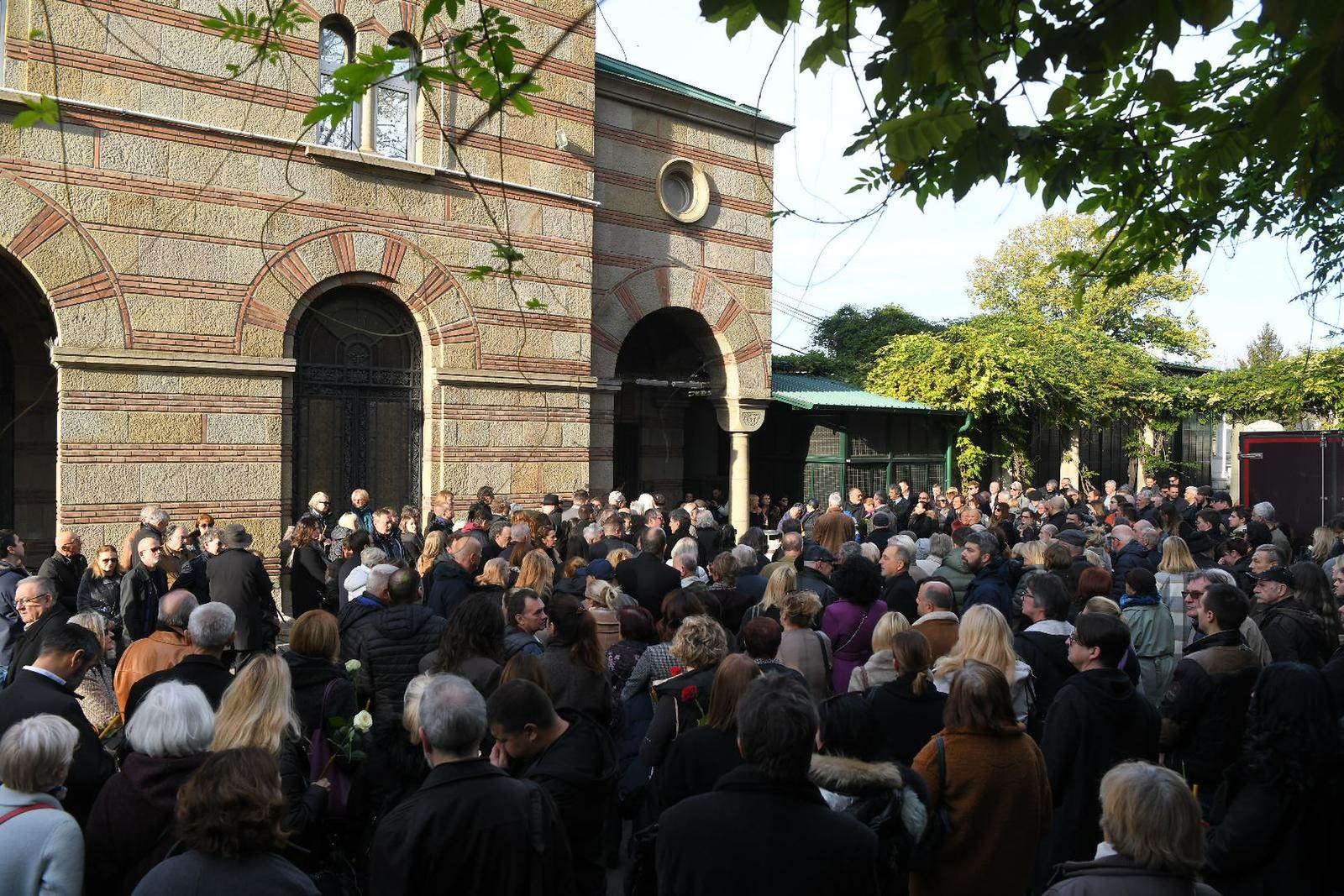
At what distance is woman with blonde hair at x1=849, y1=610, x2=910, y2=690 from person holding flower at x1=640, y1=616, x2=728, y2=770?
31.5 inches

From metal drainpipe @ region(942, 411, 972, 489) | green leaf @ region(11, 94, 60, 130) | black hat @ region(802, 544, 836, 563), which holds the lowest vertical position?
black hat @ region(802, 544, 836, 563)

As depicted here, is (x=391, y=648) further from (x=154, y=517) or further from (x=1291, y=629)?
(x=1291, y=629)

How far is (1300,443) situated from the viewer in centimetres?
1873

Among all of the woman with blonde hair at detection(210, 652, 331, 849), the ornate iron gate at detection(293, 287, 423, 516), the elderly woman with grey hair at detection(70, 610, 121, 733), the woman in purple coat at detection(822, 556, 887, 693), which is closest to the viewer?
the woman with blonde hair at detection(210, 652, 331, 849)

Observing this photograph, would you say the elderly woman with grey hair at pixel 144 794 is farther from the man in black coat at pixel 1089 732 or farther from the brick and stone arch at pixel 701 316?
the brick and stone arch at pixel 701 316

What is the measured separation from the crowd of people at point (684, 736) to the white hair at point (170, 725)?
1 centimetres

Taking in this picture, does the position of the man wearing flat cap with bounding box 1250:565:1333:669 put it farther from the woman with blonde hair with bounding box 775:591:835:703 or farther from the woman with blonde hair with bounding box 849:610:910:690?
the woman with blonde hair with bounding box 775:591:835:703

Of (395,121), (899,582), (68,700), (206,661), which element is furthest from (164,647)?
(395,121)

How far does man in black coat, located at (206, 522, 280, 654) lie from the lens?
7719mm

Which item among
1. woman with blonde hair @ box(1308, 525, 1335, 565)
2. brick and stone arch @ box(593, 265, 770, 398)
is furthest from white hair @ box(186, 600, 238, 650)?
brick and stone arch @ box(593, 265, 770, 398)

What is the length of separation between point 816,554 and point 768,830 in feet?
18.3

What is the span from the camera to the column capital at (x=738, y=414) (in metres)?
17.8

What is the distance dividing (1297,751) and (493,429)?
11.3 m

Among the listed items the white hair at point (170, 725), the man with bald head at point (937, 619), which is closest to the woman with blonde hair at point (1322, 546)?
the man with bald head at point (937, 619)
